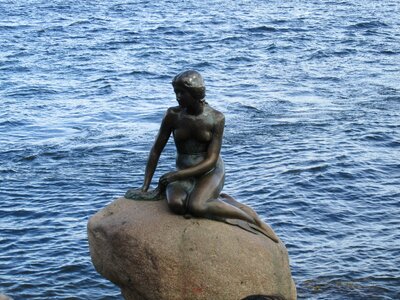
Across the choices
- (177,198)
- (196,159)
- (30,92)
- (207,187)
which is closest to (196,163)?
(196,159)

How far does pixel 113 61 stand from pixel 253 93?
20.5ft

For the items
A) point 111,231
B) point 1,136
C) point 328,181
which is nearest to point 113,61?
point 1,136

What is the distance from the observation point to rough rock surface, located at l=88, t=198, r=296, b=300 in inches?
388

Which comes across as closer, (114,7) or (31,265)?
(31,265)

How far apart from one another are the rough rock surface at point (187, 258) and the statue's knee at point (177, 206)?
6 centimetres

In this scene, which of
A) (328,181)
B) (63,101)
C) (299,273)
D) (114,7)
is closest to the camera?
(299,273)

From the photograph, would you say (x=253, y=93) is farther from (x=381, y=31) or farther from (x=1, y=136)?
(x=381, y=31)

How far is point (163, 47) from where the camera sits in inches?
1200

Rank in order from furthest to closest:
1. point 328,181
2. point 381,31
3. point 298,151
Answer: point 381,31 → point 298,151 → point 328,181

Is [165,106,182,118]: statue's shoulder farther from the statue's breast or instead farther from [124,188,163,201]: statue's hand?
[124,188,163,201]: statue's hand

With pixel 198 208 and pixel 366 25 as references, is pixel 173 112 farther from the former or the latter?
pixel 366 25

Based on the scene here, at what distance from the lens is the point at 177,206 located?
33.3ft

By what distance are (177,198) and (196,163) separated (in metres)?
0.48

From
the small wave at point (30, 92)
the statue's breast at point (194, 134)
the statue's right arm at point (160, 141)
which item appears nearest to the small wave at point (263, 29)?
the small wave at point (30, 92)
